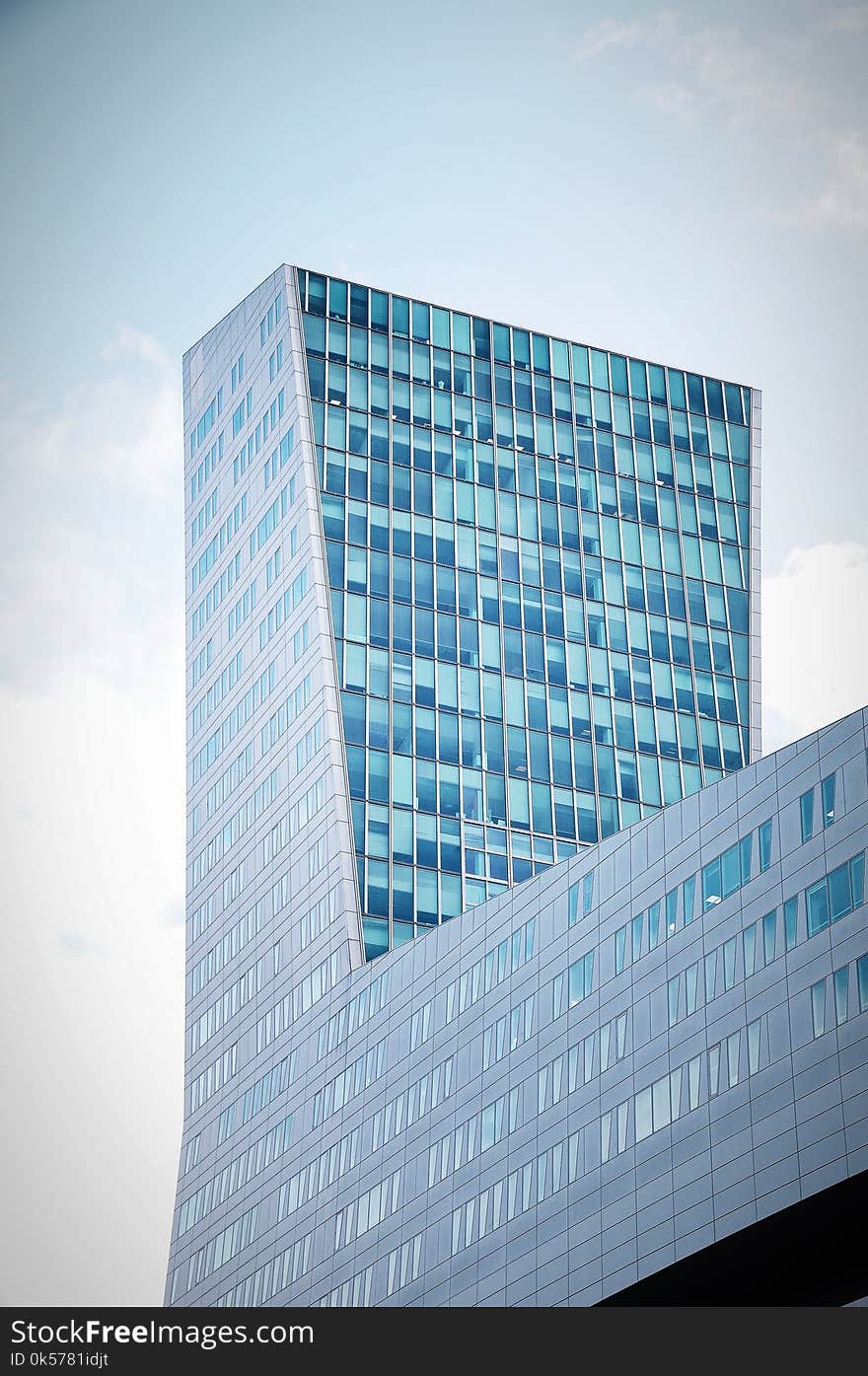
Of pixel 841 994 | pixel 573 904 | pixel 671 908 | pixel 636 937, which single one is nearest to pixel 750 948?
pixel 841 994

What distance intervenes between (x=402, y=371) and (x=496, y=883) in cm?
4302

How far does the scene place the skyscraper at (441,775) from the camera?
297 feet

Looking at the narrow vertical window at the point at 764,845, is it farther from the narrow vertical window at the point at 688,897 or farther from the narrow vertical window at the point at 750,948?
the narrow vertical window at the point at 688,897

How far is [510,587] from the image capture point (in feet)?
506

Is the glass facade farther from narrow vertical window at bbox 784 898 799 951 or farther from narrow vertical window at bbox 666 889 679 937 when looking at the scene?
narrow vertical window at bbox 784 898 799 951

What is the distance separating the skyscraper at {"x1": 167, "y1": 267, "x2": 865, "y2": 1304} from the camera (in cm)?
9044

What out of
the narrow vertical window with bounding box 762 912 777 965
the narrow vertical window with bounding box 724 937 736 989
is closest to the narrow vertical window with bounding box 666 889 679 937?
the narrow vertical window with bounding box 724 937 736 989

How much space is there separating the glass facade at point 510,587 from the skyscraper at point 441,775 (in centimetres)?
26

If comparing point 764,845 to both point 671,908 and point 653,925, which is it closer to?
point 671,908

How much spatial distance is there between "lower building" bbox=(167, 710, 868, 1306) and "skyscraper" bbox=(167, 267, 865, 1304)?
28cm

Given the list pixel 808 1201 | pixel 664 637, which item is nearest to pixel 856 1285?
pixel 808 1201

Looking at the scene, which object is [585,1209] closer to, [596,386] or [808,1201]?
[808,1201]
